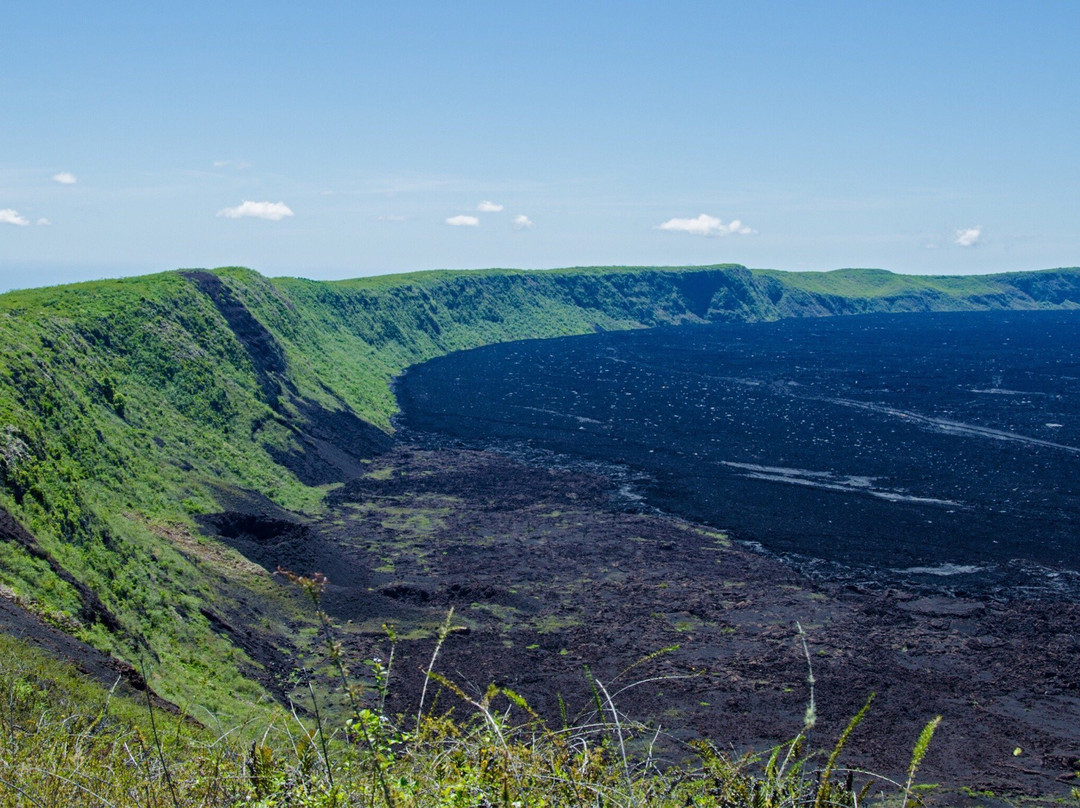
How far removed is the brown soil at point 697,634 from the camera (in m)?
21.3

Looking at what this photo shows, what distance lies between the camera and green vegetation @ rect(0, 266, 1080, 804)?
21344 mm

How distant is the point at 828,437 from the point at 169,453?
138 ft

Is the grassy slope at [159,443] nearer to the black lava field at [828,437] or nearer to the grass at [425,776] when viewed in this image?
the grass at [425,776]

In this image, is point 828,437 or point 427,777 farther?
point 828,437

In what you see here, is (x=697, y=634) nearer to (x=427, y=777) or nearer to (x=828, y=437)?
(x=427, y=777)

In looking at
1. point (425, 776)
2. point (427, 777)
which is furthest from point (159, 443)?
point (425, 776)

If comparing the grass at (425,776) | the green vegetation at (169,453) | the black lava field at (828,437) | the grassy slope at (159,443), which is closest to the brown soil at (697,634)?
the green vegetation at (169,453)

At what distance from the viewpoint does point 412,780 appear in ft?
20.3

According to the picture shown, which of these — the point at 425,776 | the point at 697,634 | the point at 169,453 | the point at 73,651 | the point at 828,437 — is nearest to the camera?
the point at 425,776

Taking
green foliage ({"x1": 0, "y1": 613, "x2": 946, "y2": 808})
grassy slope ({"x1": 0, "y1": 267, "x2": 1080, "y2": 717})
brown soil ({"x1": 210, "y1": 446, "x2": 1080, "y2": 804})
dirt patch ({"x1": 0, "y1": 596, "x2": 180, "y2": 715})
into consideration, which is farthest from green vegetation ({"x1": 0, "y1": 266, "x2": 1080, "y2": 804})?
brown soil ({"x1": 210, "y1": 446, "x2": 1080, "y2": 804})

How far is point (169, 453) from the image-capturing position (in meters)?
36.5

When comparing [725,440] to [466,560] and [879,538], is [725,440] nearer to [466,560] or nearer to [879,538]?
[879,538]

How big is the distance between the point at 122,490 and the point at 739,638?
73.7 ft

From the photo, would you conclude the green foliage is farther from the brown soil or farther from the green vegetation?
the brown soil
